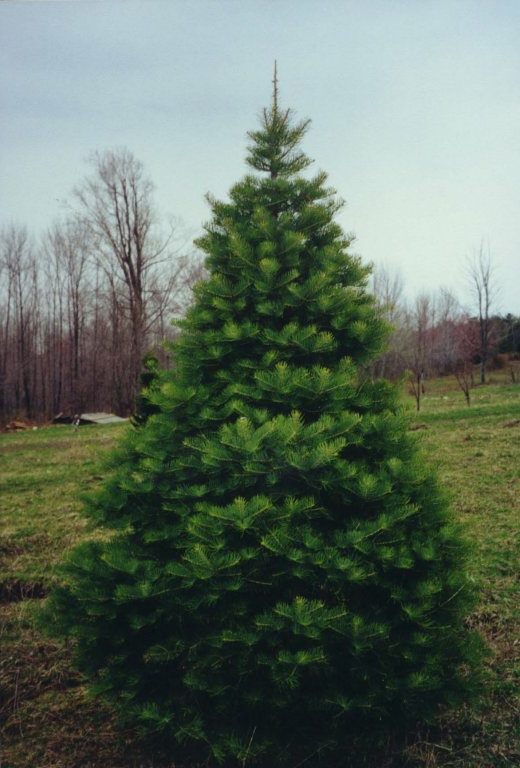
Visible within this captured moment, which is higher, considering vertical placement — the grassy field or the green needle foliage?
the green needle foliage

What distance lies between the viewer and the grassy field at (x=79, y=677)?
2.95 meters

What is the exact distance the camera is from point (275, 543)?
2615 mm

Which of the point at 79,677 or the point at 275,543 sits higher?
the point at 275,543

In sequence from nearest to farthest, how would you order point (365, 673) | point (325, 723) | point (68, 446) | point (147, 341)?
point (365, 673), point (325, 723), point (68, 446), point (147, 341)

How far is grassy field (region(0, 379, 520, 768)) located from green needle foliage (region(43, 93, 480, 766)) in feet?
0.90

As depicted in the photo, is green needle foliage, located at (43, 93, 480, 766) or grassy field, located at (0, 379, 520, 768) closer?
green needle foliage, located at (43, 93, 480, 766)

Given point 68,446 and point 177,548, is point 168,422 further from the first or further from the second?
point 68,446

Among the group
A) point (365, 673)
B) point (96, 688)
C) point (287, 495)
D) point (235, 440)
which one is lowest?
point (96, 688)

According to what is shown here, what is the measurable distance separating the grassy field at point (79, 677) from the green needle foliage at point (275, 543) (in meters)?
0.28

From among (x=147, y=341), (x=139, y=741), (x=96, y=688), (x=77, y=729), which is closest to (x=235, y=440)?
(x=96, y=688)

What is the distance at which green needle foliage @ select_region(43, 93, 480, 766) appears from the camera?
2674 millimetres

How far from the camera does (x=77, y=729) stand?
3.29 metres

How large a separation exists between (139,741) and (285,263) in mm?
2837

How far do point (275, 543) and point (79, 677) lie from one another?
2.21 m
